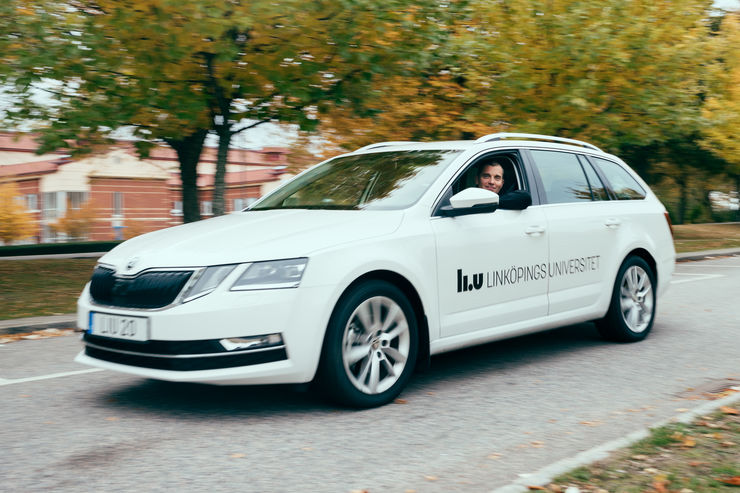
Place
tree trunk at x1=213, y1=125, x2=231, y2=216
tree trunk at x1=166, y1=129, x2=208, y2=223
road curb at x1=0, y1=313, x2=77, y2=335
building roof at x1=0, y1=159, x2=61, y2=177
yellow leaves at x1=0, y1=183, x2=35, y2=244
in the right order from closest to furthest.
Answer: road curb at x1=0, y1=313, x2=77, y2=335 < tree trunk at x1=213, y1=125, x2=231, y2=216 < tree trunk at x1=166, y1=129, x2=208, y2=223 < yellow leaves at x1=0, y1=183, x2=35, y2=244 < building roof at x1=0, y1=159, x2=61, y2=177

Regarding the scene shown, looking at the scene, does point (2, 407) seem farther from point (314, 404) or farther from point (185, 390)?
point (314, 404)

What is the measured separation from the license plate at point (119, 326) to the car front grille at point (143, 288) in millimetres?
84

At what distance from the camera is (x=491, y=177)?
21.9 feet

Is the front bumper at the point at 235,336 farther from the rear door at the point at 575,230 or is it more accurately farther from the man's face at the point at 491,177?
the rear door at the point at 575,230

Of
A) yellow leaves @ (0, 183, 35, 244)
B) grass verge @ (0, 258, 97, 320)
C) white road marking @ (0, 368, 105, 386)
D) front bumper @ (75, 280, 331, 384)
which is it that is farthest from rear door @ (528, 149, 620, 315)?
yellow leaves @ (0, 183, 35, 244)

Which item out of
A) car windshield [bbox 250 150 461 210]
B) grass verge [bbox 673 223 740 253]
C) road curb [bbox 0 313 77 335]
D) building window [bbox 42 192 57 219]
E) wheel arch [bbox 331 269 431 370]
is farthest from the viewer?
building window [bbox 42 192 57 219]

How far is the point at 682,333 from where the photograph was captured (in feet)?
27.3

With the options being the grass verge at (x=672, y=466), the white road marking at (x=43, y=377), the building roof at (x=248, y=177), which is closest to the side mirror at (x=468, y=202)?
the grass verge at (x=672, y=466)

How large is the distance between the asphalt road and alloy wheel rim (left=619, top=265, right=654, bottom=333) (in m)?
0.29

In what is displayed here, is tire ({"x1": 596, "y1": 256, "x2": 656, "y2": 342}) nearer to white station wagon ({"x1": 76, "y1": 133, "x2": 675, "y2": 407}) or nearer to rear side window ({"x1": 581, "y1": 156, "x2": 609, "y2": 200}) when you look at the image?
white station wagon ({"x1": 76, "y1": 133, "x2": 675, "y2": 407})

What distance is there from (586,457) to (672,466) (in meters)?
0.39

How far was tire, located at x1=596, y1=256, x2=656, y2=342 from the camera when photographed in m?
7.46

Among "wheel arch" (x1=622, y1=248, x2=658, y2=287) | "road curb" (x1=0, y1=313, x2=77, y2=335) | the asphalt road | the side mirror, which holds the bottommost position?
the asphalt road

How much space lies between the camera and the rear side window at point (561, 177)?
696 cm
